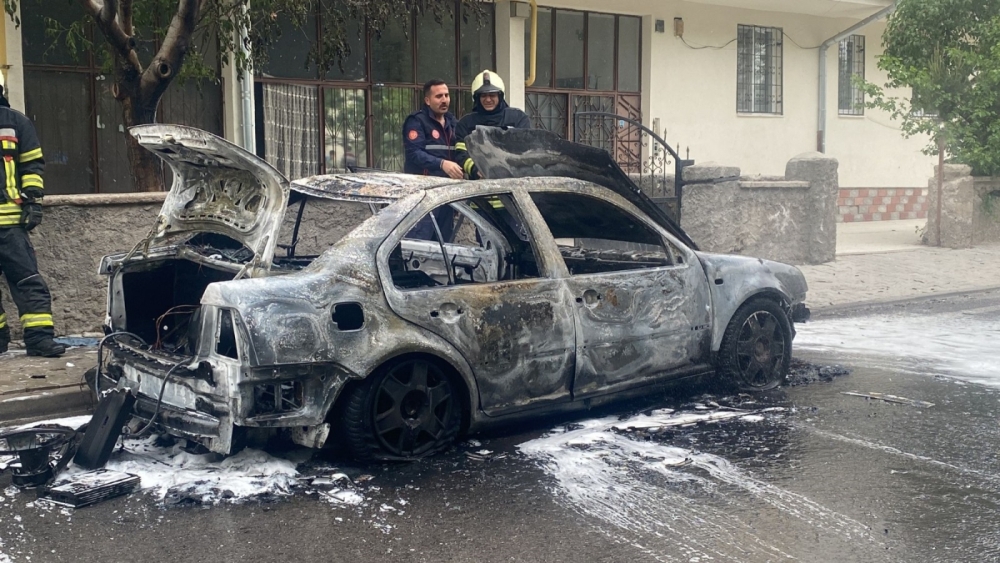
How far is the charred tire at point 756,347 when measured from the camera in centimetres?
641

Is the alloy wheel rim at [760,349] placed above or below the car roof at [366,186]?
below

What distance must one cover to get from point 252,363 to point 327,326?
377mm

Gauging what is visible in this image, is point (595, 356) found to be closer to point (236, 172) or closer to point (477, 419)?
point (477, 419)

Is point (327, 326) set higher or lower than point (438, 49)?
lower

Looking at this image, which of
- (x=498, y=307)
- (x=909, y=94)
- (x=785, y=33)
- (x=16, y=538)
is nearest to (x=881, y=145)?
(x=909, y=94)

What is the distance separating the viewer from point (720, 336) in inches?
249

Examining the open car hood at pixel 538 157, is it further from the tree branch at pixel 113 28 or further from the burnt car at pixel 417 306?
the tree branch at pixel 113 28

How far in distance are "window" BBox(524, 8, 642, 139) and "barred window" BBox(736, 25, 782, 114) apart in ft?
7.93

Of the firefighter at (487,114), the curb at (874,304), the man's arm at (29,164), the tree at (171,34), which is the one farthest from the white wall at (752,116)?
the man's arm at (29,164)

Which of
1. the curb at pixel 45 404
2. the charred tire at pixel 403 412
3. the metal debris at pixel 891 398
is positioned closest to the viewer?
the charred tire at pixel 403 412

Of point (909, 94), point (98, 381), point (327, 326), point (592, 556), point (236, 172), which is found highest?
point (909, 94)

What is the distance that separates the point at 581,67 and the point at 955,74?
562 cm

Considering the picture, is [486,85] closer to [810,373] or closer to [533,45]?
[810,373]

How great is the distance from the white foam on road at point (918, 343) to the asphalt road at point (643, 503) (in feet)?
4.09
